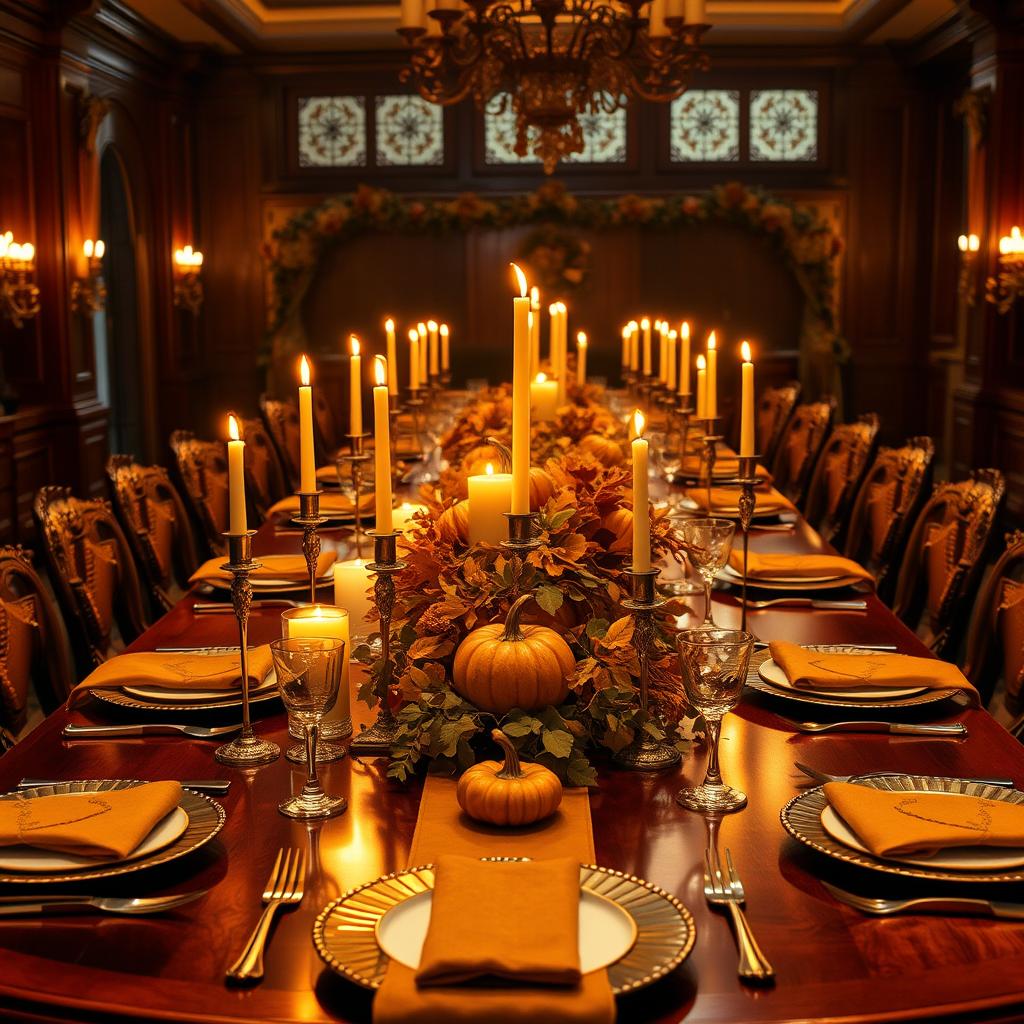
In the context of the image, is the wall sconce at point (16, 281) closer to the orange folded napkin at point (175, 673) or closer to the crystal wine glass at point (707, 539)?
the orange folded napkin at point (175, 673)

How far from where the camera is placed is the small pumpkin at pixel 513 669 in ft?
5.63

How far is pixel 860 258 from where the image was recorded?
976cm

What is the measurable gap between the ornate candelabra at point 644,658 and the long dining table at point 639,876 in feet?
0.08

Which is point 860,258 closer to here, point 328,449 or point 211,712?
point 328,449

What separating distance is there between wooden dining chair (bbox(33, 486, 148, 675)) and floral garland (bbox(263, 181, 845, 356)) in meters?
6.56

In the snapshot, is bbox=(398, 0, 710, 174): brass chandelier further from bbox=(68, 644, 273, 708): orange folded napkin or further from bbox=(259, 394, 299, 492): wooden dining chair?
bbox=(68, 644, 273, 708): orange folded napkin

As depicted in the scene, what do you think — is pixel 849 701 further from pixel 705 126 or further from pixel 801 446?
pixel 705 126

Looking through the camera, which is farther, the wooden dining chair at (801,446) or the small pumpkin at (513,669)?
the wooden dining chair at (801,446)

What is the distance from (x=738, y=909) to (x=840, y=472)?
335 centimetres

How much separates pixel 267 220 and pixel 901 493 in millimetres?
7048

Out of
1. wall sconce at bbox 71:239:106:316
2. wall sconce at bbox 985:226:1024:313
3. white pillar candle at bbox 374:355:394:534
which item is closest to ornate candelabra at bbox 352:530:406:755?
white pillar candle at bbox 374:355:394:534

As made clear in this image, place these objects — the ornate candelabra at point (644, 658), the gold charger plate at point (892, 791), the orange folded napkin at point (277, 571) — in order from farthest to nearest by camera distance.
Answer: the orange folded napkin at point (277, 571) → the ornate candelabra at point (644, 658) → the gold charger plate at point (892, 791)

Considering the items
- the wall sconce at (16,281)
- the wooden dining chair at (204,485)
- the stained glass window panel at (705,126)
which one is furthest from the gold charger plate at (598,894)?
the stained glass window panel at (705,126)

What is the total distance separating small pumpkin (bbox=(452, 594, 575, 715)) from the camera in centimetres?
172
